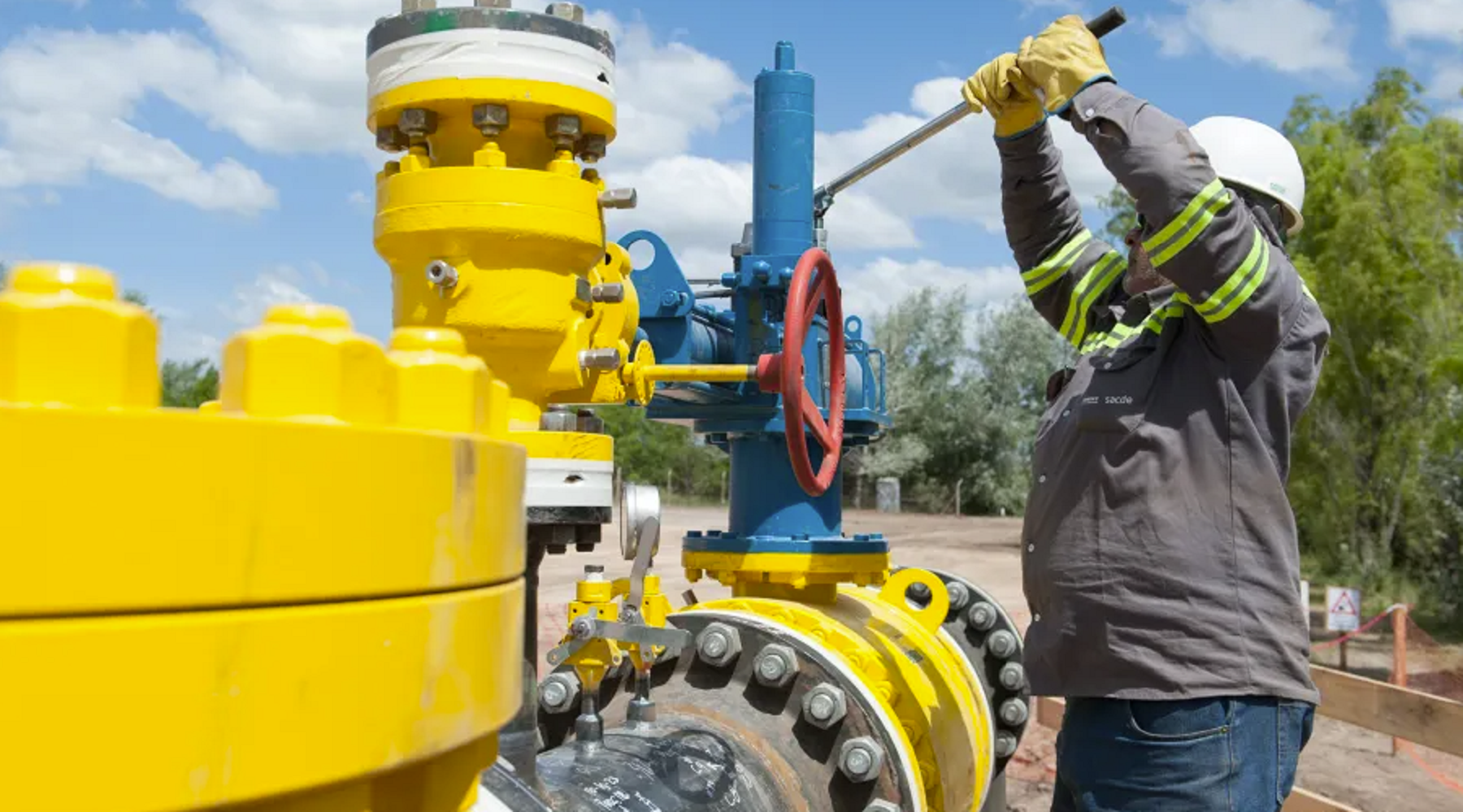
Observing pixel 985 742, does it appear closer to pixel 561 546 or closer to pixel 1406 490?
pixel 561 546

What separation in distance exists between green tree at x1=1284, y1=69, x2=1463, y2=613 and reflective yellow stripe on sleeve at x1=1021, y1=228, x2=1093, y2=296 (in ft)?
36.4

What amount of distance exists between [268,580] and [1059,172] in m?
2.42

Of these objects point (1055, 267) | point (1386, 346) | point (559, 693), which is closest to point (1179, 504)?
point (1055, 267)

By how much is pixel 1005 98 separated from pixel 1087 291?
0.42 m

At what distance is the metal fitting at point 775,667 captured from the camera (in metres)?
2.48

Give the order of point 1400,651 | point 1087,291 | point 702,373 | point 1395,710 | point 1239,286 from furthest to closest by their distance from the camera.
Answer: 1. point 1400,651
2. point 1395,710
3. point 1087,291
4. point 702,373
5. point 1239,286

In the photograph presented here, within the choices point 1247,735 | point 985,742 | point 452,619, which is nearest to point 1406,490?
point 985,742

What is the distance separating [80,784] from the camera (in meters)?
0.59

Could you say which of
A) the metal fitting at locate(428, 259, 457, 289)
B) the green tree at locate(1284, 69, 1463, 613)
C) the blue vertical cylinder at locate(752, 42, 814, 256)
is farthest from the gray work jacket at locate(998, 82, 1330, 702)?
the green tree at locate(1284, 69, 1463, 613)

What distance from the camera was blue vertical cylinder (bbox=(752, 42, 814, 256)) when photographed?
353cm

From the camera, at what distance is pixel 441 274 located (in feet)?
6.16

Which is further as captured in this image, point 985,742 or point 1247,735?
point 985,742

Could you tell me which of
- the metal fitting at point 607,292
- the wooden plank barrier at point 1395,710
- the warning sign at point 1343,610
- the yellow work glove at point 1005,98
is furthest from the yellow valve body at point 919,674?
the warning sign at point 1343,610

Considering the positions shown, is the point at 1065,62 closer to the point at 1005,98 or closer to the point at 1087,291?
the point at 1005,98
